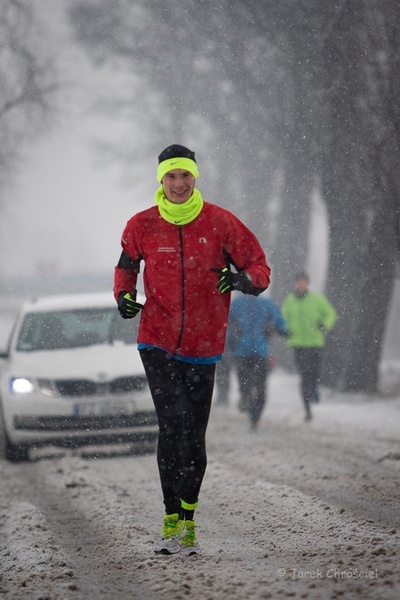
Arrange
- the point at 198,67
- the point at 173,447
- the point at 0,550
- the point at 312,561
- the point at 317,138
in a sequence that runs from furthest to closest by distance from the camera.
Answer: the point at 198,67
the point at 317,138
the point at 0,550
the point at 173,447
the point at 312,561

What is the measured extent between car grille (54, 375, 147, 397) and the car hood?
4cm

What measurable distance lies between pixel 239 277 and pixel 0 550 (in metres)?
2.00

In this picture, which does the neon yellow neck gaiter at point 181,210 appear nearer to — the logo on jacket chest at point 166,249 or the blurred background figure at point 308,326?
the logo on jacket chest at point 166,249

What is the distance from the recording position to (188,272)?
4.73 m

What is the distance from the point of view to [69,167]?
1085 inches

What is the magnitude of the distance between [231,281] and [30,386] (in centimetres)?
477

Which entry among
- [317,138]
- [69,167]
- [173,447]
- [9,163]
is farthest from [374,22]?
[69,167]

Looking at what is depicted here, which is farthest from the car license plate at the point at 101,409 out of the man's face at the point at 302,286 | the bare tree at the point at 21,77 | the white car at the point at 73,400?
the bare tree at the point at 21,77

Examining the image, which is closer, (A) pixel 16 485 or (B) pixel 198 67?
(A) pixel 16 485

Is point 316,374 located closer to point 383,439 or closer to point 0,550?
point 383,439

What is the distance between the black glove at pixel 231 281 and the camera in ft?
15.2

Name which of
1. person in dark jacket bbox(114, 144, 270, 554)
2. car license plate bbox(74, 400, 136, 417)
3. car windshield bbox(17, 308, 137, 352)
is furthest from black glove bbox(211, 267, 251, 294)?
car windshield bbox(17, 308, 137, 352)

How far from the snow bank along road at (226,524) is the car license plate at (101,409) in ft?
1.42

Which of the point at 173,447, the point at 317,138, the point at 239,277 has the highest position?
the point at 317,138
